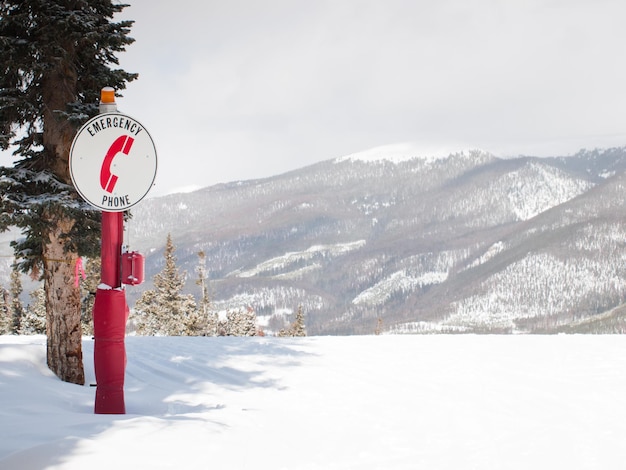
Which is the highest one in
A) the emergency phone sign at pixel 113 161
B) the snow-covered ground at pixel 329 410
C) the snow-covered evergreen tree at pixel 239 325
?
the emergency phone sign at pixel 113 161

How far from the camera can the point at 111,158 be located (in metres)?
5.77

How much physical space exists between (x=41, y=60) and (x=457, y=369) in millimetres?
8107

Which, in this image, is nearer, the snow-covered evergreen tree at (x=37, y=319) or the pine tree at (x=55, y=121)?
the pine tree at (x=55, y=121)

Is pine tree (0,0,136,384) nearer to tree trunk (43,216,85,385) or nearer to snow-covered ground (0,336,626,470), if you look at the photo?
tree trunk (43,216,85,385)

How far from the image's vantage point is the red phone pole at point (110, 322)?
5848 millimetres

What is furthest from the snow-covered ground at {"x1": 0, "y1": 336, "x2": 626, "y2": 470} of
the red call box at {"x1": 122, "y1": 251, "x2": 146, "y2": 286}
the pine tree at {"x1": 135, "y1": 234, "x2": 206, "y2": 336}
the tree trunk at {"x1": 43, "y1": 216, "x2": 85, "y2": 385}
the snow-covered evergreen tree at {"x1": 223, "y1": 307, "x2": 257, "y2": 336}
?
the snow-covered evergreen tree at {"x1": 223, "y1": 307, "x2": 257, "y2": 336}

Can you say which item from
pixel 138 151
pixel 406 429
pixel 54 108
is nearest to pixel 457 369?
pixel 406 429

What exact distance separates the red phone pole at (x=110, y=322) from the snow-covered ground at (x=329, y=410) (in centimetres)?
31

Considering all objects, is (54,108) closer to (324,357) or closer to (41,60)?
(41,60)

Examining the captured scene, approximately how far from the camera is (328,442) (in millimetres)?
5637

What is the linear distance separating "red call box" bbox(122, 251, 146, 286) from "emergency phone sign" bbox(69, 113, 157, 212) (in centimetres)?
48

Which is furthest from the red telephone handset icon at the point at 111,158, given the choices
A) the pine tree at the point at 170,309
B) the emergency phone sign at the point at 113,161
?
the pine tree at the point at 170,309

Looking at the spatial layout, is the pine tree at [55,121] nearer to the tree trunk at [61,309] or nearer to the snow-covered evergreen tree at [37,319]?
the tree trunk at [61,309]

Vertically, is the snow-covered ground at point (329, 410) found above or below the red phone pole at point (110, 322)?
below
